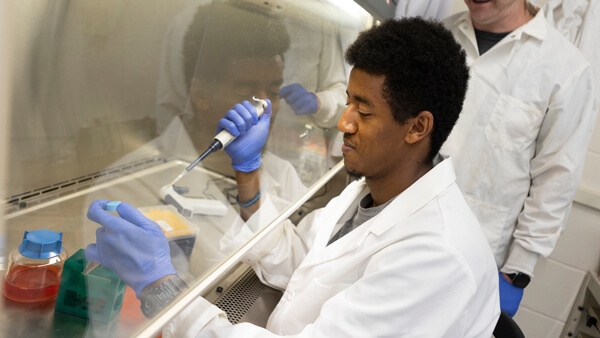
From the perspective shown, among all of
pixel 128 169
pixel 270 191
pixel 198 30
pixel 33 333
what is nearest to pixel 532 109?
pixel 270 191

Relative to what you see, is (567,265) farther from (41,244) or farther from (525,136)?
(41,244)

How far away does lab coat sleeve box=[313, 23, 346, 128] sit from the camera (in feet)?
4.85

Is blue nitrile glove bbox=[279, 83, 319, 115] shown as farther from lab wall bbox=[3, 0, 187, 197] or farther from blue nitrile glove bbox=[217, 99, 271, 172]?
lab wall bbox=[3, 0, 187, 197]

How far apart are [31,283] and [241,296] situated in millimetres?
566

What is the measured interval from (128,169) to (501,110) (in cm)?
139

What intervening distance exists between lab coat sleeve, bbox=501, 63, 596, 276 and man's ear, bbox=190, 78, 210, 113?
1.30 m

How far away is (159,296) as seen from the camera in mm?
815

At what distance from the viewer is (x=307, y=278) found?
1.11 metres

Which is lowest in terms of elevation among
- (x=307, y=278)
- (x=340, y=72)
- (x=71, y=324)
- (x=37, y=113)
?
(x=307, y=278)

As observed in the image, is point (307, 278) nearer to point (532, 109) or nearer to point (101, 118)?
A: point (101, 118)

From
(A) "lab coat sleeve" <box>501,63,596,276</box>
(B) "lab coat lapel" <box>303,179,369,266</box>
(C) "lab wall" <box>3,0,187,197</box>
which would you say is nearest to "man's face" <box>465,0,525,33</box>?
(A) "lab coat sleeve" <box>501,63,596,276</box>

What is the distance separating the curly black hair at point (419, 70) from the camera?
1.00 meters

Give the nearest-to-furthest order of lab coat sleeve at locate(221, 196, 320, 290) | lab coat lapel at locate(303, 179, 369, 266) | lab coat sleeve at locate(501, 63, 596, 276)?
lab coat lapel at locate(303, 179, 369, 266) < lab coat sleeve at locate(221, 196, 320, 290) < lab coat sleeve at locate(501, 63, 596, 276)

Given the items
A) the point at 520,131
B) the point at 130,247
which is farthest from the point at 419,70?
the point at 520,131
